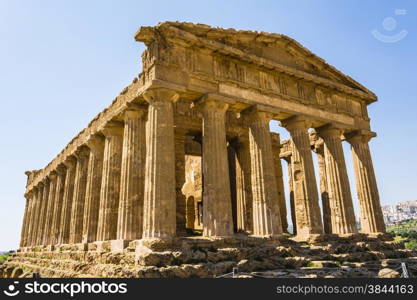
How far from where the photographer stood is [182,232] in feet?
54.6

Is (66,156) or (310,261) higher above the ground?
(66,156)

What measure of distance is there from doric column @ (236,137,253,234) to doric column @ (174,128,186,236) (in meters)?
3.09

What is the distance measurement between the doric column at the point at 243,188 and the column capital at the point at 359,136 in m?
6.09

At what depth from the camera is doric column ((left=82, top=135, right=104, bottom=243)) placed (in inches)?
664

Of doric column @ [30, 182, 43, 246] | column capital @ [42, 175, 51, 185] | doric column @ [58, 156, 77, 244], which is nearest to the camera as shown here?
doric column @ [58, 156, 77, 244]

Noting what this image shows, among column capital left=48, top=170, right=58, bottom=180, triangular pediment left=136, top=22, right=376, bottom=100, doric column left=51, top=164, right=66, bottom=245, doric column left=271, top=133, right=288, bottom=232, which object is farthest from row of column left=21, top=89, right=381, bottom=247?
column capital left=48, top=170, right=58, bottom=180

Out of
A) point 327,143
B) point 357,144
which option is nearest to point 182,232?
point 327,143

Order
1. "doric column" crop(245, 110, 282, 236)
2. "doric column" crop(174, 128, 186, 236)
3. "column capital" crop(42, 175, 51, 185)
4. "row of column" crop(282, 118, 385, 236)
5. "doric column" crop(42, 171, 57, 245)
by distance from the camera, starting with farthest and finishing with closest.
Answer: "column capital" crop(42, 175, 51, 185) < "doric column" crop(42, 171, 57, 245) < "doric column" crop(174, 128, 186, 236) < "row of column" crop(282, 118, 385, 236) < "doric column" crop(245, 110, 282, 236)

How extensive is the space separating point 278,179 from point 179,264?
14.9 m

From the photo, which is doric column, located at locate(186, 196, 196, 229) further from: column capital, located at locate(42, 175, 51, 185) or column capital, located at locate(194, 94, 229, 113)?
column capital, located at locate(42, 175, 51, 185)

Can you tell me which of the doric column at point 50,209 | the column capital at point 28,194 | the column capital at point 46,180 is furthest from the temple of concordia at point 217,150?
the column capital at point 28,194

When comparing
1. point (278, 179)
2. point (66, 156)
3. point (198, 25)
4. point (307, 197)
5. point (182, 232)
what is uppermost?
point (198, 25)

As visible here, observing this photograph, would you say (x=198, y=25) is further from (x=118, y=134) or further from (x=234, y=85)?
(x=118, y=134)

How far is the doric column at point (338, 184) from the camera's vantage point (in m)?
16.8
